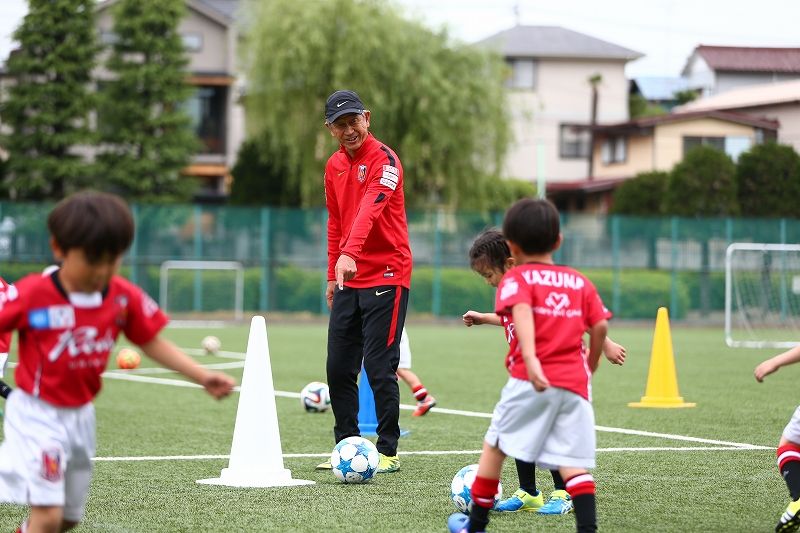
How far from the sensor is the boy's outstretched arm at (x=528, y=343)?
12.5 feet

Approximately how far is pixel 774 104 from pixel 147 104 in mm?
25186

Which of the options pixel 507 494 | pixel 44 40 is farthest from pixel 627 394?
pixel 44 40

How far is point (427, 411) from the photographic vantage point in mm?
9195

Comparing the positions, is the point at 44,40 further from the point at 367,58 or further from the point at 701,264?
the point at 701,264

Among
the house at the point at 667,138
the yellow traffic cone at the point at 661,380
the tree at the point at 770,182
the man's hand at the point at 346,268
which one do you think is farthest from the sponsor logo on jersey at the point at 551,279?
the house at the point at 667,138

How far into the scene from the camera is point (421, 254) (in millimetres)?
27641

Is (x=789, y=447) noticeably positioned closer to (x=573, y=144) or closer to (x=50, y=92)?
(x=50, y=92)

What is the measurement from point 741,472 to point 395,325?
2.16m

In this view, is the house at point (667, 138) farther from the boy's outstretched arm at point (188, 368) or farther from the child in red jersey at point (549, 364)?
the boy's outstretched arm at point (188, 368)

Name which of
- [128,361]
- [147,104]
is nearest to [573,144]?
[147,104]

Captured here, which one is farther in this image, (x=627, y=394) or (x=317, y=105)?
(x=317, y=105)

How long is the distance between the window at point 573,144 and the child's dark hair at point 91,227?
5070cm

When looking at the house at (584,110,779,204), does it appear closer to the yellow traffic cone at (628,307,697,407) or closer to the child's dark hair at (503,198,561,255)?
the yellow traffic cone at (628,307,697,407)

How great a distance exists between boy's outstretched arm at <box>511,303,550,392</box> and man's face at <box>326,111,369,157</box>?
8.36ft
